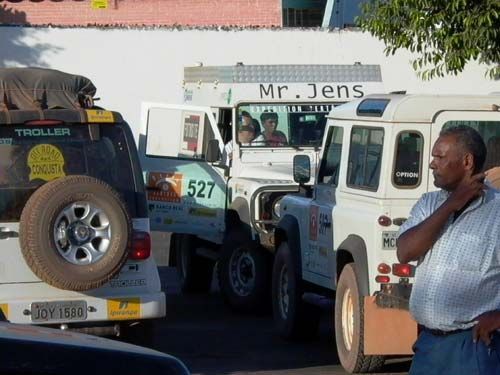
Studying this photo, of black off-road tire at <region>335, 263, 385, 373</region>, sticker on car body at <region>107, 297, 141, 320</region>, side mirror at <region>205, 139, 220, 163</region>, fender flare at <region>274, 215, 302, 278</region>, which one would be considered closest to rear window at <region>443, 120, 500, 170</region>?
black off-road tire at <region>335, 263, 385, 373</region>

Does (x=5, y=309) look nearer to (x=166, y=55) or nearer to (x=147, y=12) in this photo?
(x=166, y=55)

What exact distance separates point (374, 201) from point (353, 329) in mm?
998

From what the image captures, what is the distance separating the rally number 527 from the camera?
13.0 metres

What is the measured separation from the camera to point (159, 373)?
13.1 feet

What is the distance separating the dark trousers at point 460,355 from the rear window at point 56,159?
3.79 metres

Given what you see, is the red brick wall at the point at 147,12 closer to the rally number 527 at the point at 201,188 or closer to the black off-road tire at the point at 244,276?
the rally number 527 at the point at 201,188

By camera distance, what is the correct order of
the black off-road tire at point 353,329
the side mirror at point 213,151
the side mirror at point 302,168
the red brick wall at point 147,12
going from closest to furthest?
the black off-road tire at point 353,329 → the side mirror at point 302,168 → the side mirror at point 213,151 → the red brick wall at point 147,12

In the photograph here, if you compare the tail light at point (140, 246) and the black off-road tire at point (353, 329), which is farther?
the black off-road tire at point (353, 329)

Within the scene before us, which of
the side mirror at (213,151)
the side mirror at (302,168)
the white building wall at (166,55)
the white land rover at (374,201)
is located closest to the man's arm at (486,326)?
the white land rover at (374,201)

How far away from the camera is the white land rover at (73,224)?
26.3 ft

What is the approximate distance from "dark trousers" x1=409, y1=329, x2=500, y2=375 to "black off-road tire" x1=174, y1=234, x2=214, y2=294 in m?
8.87

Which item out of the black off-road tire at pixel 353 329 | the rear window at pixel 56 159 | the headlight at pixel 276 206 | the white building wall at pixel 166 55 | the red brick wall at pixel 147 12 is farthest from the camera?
the red brick wall at pixel 147 12

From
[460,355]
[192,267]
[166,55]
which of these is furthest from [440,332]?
[166,55]

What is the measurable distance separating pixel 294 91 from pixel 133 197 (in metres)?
5.04
